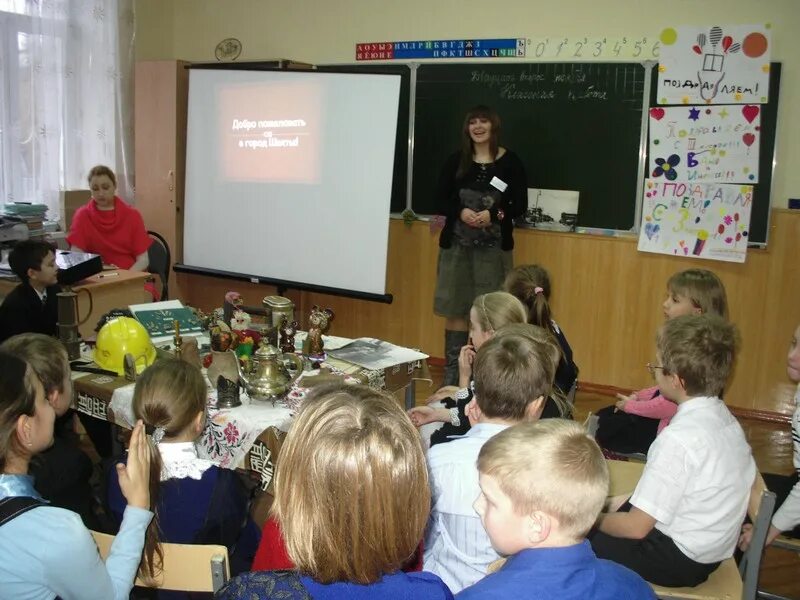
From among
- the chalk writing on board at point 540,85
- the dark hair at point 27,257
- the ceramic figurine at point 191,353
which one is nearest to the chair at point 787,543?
the ceramic figurine at point 191,353

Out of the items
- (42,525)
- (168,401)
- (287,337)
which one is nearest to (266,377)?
(287,337)

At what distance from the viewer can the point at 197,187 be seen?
528cm

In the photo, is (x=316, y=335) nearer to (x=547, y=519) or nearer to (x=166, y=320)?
(x=166, y=320)

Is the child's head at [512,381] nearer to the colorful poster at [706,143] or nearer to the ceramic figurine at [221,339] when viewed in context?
the ceramic figurine at [221,339]

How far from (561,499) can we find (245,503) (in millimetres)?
1035

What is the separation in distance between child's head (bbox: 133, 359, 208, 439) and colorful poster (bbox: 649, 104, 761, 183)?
3.26m

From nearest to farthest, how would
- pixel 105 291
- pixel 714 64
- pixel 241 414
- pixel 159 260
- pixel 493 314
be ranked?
pixel 241 414 → pixel 493 314 → pixel 105 291 → pixel 714 64 → pixel 159 260

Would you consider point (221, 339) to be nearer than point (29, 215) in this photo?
Yes

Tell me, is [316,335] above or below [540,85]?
below

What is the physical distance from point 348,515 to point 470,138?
3.70m

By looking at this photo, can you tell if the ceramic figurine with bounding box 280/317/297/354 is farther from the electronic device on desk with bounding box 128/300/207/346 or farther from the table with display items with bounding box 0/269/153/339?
the table with display items with bounding box 0/269/153/339

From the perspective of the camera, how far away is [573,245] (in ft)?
15.5

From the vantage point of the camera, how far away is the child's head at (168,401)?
1.98 m

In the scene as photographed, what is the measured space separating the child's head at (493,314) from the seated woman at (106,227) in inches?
104
